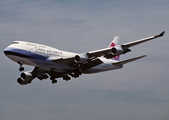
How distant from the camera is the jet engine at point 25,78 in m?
77.6

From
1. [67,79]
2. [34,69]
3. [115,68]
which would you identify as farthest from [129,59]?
[34,69]

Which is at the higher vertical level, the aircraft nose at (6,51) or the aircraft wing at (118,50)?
the aircraft nose at (6,51)

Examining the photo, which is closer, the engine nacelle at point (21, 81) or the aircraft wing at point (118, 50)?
the aircraft wing at point (118, 50)

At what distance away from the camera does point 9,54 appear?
67.8 meters

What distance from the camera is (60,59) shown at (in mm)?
69625

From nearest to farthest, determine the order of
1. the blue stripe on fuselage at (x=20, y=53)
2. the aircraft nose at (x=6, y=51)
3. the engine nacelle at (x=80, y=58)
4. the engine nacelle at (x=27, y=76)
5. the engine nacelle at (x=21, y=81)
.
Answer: the blue stripe on fuselage at (x=20, y=53), the aircraft nose at (x=6, y=51), the engine nacelle at (x=80, y=58), the engine nacelle at (x=27, y=76), the engine nacelle at (x=21, y=81)

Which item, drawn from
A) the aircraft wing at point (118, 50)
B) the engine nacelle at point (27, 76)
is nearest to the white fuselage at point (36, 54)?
the aircraft wing at point (118, 50)

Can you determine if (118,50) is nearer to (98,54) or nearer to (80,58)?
(98,54)

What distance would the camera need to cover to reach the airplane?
6788cm

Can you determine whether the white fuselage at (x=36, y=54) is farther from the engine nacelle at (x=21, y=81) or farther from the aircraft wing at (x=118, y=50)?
the engine nacelle at (x=21, y=81)

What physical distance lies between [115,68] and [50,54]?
14.2 m

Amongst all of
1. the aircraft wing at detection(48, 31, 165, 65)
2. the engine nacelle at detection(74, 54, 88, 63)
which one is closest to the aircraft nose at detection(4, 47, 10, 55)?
the aircraft wing at detection(48, 31, 165, 65)

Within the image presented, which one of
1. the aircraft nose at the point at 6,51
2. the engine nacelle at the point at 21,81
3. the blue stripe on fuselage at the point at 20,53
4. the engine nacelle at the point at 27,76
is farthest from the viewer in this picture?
the engine nacelle at the point at 21,81

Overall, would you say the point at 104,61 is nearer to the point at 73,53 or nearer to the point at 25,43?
the point at 73,53
